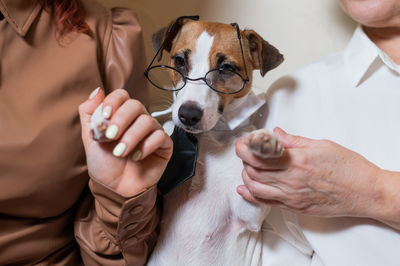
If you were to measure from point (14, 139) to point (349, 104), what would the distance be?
0.90m

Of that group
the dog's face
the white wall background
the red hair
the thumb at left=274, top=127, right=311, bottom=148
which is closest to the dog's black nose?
the dog's face

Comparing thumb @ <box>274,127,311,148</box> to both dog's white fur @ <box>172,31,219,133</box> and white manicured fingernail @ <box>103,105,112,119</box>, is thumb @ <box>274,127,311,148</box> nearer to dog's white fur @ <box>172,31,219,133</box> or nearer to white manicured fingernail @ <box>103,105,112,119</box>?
dog's white fur @ <box>172,31,219,133</box>

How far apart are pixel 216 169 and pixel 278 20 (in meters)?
0.74

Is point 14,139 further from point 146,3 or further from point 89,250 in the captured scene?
point 146,3

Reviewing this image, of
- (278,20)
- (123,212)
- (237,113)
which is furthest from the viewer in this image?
(278,20)

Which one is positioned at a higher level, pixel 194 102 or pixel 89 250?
pixel 194 102

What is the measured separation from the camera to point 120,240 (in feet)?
2.93

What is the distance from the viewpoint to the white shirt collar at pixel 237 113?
1025mm

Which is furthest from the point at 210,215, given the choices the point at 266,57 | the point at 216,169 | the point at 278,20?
the point at 278,20

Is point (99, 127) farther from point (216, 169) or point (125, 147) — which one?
point (216, 169)

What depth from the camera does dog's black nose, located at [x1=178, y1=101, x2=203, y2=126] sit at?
35.5 inches

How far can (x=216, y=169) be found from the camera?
1.04 metres

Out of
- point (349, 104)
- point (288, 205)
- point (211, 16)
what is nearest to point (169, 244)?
point (288, 205)

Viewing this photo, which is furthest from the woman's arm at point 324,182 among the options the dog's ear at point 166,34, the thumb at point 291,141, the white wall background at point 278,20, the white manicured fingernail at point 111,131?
the white wall background at point 278,20
